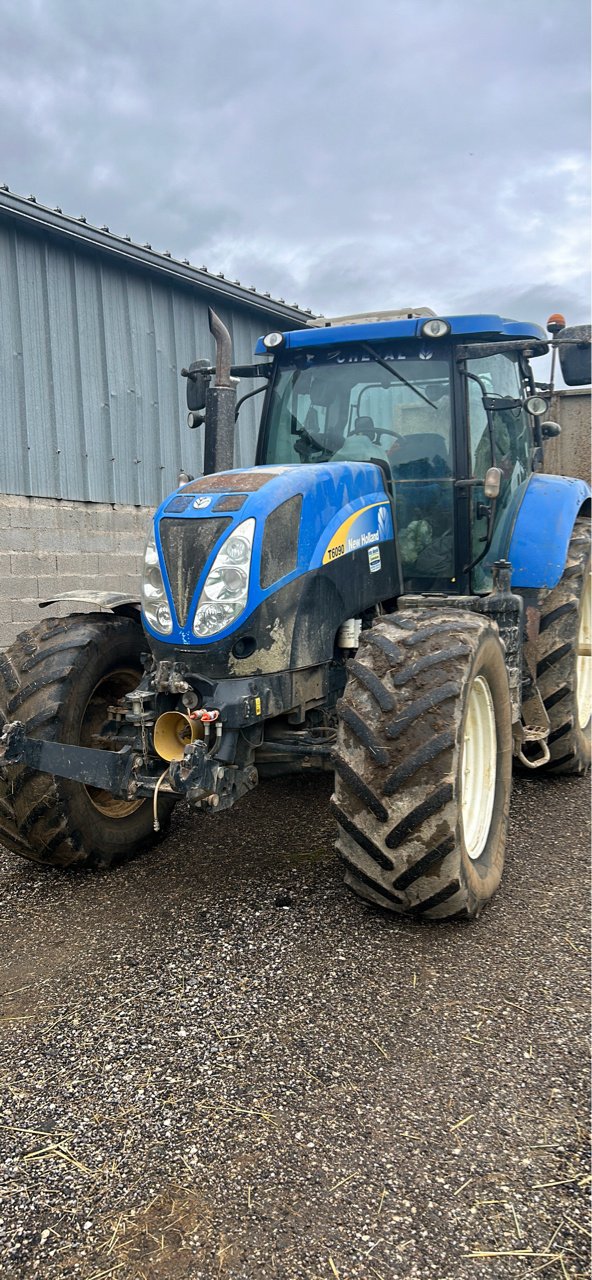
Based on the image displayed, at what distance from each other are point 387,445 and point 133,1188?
10.9 feet

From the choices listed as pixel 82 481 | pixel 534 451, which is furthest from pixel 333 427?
pixel 82 481

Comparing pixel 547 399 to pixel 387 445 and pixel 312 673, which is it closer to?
pixel 387 445

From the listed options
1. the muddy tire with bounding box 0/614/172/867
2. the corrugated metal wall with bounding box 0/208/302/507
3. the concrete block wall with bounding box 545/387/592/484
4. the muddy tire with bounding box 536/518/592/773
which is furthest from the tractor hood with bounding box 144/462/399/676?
the concrete block wall with bounding box 545/387/592/484

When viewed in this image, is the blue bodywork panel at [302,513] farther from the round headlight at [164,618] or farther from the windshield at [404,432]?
the windshield at [404,432]

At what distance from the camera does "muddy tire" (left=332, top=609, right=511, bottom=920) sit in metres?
3.03

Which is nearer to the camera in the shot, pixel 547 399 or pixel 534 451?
pixel 547 399

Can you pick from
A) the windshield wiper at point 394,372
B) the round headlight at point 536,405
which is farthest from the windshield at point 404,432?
the round headlight at point 536,405

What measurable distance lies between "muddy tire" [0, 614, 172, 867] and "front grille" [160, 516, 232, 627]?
0.71 m

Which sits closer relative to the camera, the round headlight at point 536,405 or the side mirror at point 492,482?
the side mirror at point 492,482

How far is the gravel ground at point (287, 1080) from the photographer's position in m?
1.95

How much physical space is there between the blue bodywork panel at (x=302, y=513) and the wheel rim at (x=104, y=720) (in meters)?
0.71

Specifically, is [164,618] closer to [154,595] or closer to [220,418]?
[154,595]

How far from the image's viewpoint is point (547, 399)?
488 centimetres

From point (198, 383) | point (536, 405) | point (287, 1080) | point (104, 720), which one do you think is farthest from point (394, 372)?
point (287, 1080)
